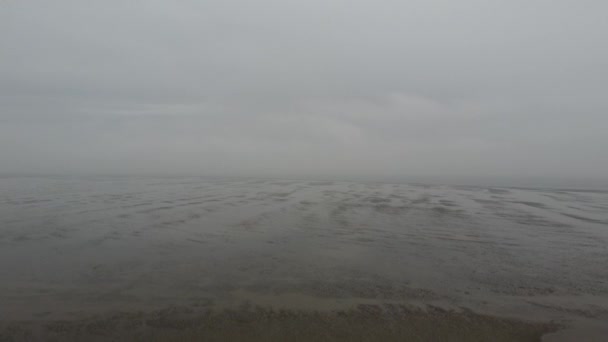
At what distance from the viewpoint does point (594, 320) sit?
21.4ft

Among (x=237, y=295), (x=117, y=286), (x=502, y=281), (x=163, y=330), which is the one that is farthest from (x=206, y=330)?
(x=502, y=281)

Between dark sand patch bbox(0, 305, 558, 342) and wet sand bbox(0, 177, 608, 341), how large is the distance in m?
0.03

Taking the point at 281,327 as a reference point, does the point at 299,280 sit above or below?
above

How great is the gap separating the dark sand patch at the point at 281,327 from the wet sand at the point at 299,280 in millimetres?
32

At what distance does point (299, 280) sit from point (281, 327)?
247cm

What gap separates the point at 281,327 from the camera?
6.06 metres

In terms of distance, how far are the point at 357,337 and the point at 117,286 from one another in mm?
5620

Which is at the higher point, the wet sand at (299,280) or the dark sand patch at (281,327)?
the wet sand at (299,280)

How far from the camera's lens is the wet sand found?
607 cm

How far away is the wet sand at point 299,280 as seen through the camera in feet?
19.9

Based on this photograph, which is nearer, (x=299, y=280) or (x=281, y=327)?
(x=281, y=327)

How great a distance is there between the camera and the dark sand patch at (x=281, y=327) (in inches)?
224

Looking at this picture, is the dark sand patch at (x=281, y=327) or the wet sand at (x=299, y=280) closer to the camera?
the dark sand patch at (x=281, y=327)

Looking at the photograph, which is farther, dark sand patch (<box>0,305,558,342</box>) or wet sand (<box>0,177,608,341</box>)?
wet sand (<box>0,177,608,341</box>)
